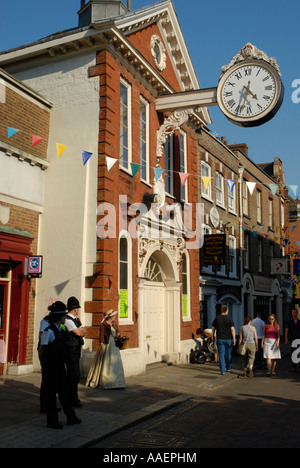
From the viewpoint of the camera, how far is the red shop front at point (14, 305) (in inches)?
424

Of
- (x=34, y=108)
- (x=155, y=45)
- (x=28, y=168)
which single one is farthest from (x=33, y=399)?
(x=155, y=45)

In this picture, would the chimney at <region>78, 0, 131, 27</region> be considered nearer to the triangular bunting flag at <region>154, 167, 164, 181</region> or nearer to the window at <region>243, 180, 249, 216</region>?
the triangular bunting flag at <region>154, 167, 164, 181</region>

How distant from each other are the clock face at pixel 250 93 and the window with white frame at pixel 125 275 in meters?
4.15

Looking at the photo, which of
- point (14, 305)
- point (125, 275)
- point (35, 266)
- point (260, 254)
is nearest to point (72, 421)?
point (14, 305)

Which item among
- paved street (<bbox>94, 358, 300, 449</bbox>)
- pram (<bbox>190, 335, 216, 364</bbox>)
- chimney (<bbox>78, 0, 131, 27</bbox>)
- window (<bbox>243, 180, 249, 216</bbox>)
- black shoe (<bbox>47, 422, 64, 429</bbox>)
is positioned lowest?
paved street (<bbox>94, 358, 300, 449</bbox>)

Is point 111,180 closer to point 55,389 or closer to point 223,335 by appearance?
point 223,335

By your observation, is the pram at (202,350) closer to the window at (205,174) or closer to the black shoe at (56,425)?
the window at (205,174)

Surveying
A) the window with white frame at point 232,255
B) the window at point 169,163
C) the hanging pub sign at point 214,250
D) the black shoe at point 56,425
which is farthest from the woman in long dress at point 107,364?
the window with white frame at point 232,255

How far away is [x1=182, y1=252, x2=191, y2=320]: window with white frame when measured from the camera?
53.0 feet

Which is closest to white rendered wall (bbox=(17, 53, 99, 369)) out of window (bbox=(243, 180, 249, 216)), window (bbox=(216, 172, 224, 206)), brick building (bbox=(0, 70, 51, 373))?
brick building (bbox=(0, 70, 51, 373))

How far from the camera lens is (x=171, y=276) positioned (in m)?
15.3

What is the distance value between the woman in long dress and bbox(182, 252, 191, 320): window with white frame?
6272 mm

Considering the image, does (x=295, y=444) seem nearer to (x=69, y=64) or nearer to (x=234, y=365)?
(x=234, y=365)
